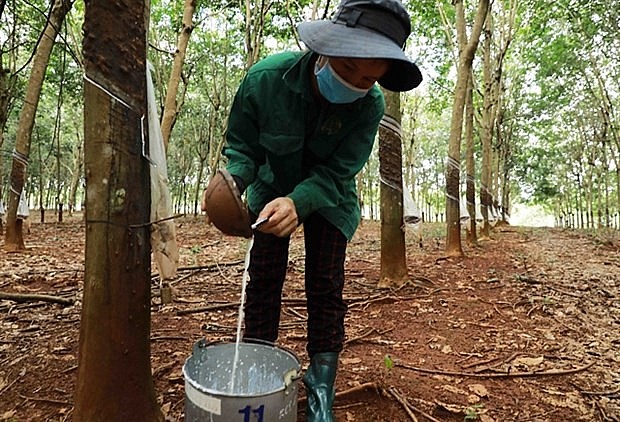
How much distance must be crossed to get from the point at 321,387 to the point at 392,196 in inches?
102

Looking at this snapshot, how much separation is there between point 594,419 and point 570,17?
10.4m

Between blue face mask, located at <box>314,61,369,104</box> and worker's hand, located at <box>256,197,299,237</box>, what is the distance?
0.45 m

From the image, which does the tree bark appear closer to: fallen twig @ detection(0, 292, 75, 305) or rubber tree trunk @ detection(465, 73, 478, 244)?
fallen twig @ detection(0, 292, 75, 305)

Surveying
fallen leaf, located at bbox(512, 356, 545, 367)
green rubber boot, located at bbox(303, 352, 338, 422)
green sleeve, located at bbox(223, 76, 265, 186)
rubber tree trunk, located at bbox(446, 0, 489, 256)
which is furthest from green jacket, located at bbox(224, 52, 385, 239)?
rubber tree trunk, located at bbox(446, 0, 489, 256)

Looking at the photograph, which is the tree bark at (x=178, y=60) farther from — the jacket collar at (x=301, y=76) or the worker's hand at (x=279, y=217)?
the worker's hand at (x=279, y=217)

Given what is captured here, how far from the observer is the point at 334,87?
1.60 m

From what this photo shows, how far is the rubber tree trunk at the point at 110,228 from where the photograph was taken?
1.42 metres

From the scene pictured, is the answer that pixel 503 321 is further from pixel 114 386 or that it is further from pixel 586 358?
pixel 114 386

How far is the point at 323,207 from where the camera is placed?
179 centimetres

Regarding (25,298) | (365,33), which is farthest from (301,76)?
(25,298)

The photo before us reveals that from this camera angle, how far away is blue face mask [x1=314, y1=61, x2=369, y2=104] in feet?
5.17

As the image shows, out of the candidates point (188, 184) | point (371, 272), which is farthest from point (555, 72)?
point (188, 184)

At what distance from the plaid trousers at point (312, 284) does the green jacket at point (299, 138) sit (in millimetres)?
97

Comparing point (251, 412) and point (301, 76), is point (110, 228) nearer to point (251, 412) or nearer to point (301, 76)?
point (251, 412)
